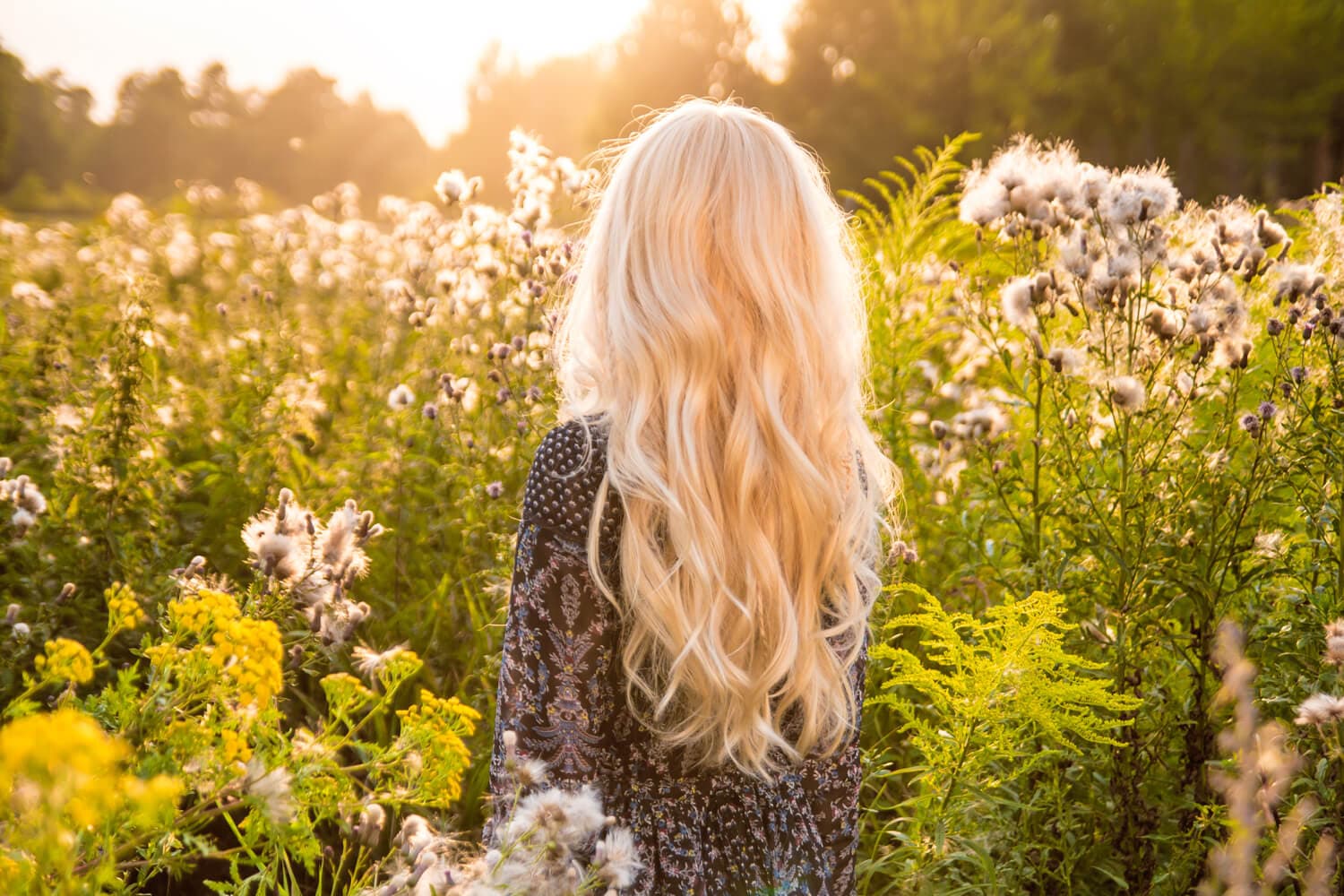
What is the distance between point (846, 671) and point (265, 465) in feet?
7.77

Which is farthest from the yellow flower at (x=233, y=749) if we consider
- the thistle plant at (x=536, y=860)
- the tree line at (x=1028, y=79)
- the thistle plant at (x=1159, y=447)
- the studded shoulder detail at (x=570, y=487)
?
the tree line at (x=1028, y=79)

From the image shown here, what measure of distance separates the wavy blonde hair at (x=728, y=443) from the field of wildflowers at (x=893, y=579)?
237 mm

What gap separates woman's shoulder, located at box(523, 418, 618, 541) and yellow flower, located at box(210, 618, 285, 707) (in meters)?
0.64

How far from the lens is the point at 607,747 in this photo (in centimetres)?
193

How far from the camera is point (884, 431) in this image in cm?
351

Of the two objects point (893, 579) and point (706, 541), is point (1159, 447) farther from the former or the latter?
point (706, 541)

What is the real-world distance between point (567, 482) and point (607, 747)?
544mm

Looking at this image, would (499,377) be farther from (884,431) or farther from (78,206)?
(78,206)

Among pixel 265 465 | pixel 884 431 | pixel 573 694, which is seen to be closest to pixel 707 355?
pixel 573 694

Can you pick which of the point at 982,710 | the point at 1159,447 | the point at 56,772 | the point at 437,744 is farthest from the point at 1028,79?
the point at 56,772

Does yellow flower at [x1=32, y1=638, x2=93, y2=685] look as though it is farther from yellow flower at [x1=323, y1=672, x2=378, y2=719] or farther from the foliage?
the foliage

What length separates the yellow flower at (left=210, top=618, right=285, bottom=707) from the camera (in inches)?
45.8

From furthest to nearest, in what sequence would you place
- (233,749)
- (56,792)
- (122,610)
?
(122,610)
(233,749)
(56,792)

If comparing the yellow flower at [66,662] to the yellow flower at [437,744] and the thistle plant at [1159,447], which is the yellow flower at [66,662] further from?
the thistle plant at [1159,447]
